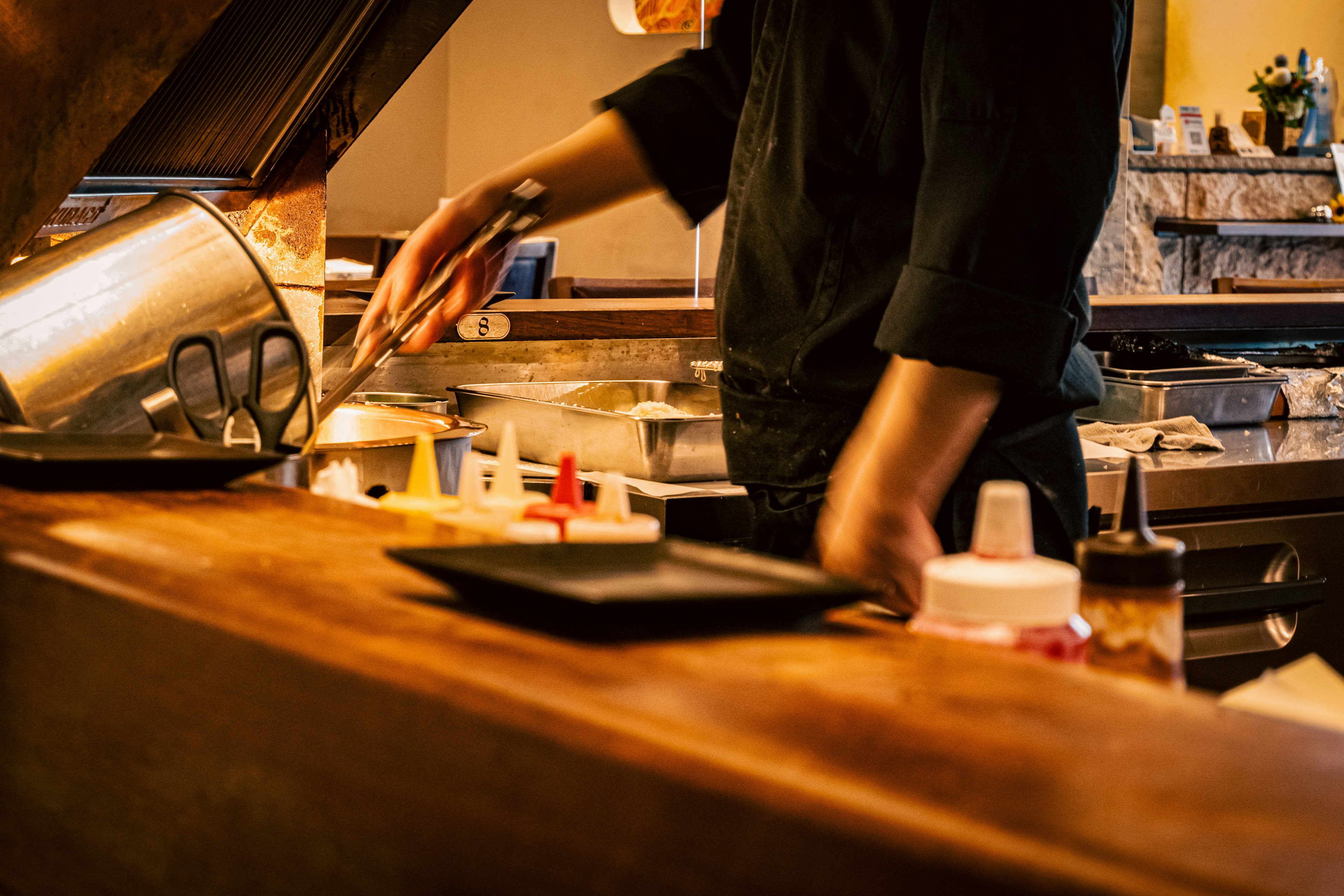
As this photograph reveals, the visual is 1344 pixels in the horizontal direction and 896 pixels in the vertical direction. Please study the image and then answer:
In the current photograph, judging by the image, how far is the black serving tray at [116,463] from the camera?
3.25ft

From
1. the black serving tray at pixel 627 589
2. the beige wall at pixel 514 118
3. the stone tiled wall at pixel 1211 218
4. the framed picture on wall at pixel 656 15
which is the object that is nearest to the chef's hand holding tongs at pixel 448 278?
the black serving tray at pixel 627 589

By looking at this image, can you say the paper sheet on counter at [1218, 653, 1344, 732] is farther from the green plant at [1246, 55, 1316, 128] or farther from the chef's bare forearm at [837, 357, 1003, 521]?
the green plant at [1246, 55, 1316, 128]

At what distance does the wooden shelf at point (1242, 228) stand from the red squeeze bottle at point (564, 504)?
809 cm

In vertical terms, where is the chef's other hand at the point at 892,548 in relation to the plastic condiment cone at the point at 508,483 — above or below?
below

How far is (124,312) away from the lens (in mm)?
1249

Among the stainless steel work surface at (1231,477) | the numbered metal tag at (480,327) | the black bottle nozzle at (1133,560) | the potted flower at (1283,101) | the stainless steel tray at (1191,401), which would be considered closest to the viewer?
the black bottle nozzle at (1133,560)

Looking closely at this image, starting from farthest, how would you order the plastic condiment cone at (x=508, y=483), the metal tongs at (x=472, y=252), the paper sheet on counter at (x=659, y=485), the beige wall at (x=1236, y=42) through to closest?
the beige wall at (x=1236, y=42) < the paper sheet on counter at (x=659, y=485) < the metal tongs at (x=472, y=252) < the plastic condiment cone at (x=508, y=483)

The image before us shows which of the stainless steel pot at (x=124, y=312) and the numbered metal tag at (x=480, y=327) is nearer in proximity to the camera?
the stainless steel pot at (x=124, y=312)

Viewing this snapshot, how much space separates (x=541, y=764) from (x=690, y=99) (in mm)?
1170

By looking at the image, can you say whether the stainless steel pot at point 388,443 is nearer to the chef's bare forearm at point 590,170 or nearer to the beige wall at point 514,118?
the chef's bare forearm at point 590,170

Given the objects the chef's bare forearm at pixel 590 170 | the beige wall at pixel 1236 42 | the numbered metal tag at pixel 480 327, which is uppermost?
the beige wall at pixel 1236 42

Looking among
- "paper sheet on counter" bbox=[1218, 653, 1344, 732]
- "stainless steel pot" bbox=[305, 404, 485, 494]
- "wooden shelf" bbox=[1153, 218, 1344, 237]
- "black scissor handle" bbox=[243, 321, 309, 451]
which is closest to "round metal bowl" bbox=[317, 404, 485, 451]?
"stainless steel pot" bbox=[305, 404, 485, 494]

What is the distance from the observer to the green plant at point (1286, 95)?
903 cm

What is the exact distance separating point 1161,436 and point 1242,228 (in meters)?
6.60
